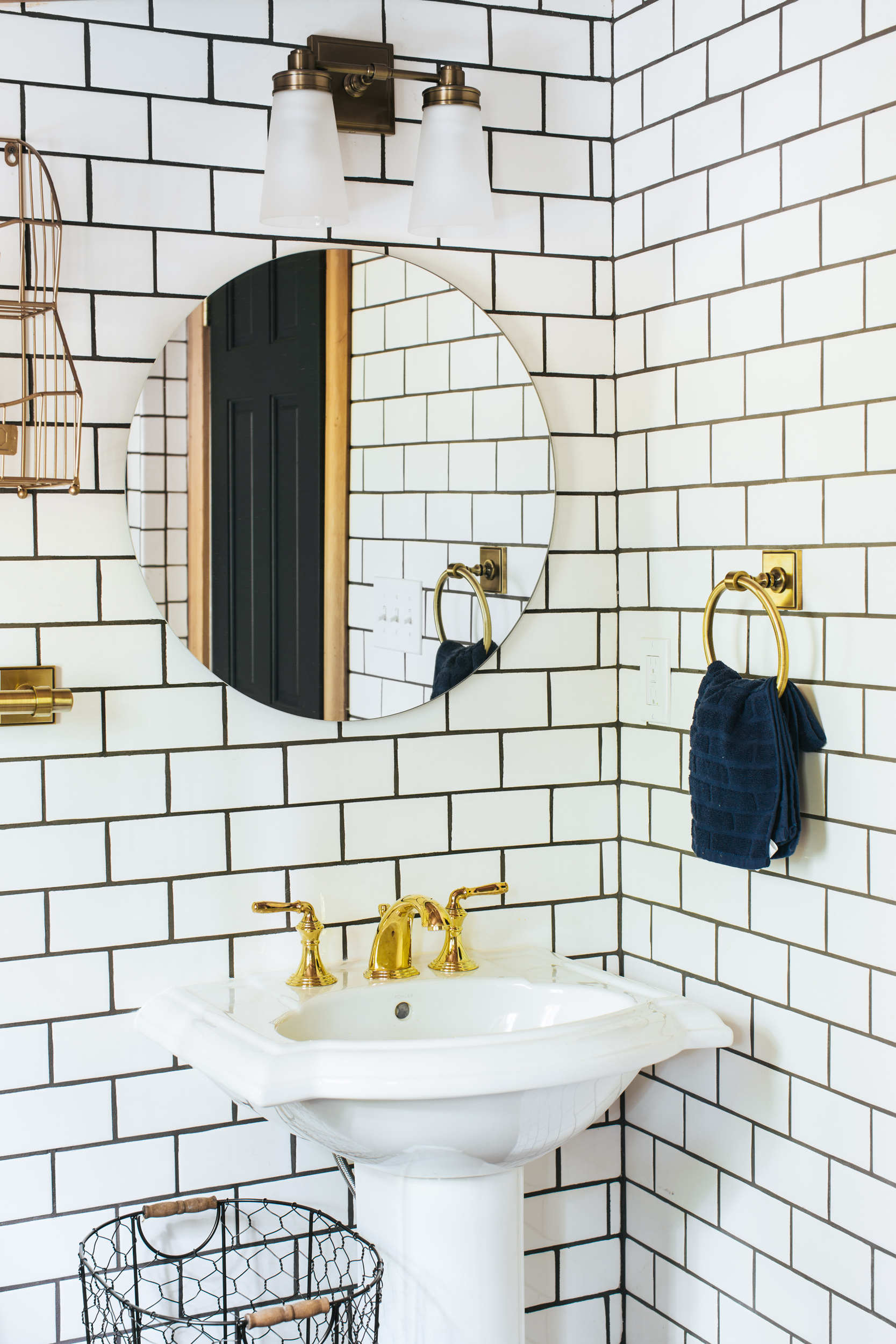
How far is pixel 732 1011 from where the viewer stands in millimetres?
1793

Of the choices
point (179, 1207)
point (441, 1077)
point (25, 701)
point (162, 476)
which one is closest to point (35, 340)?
point (162, 476)

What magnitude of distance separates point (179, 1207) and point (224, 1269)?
0.42 ft

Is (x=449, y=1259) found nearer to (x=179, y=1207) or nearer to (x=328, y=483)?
(x=179, y=1207)

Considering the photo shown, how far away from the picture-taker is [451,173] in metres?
1.76

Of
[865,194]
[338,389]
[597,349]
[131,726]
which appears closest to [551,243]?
[597,349]

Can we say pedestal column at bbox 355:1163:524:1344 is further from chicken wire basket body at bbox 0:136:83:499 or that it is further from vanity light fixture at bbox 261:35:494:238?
vanity light fixture at bbox 261:35:494:238

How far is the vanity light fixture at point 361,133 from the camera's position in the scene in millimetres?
1696

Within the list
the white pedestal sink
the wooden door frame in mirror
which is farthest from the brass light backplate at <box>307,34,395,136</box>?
the white pedestal sink

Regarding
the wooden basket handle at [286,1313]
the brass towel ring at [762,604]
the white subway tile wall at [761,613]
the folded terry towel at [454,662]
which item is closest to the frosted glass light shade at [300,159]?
the white subway tile wall at [761,613]

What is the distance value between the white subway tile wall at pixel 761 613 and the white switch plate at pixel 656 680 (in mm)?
20

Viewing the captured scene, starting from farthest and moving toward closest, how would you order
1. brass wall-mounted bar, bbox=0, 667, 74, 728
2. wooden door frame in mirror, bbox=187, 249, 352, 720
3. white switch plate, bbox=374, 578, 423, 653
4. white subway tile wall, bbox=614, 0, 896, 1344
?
white switch plate, bbox=374, 578, 423, 653 → wooden door frame in mirror, bbox=187, 249, 352, 720 → brass wall-mounted bar, bbox=0, 667, 74, 728 → white subway tile wall, bbox=614, 0, 896, 1344

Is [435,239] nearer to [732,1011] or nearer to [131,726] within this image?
[131,726]

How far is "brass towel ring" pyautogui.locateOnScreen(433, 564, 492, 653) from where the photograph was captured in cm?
187

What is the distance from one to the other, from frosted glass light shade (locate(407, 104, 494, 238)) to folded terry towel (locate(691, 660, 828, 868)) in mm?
755
